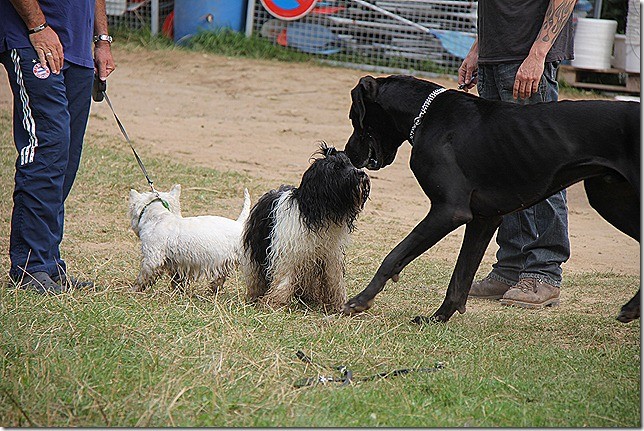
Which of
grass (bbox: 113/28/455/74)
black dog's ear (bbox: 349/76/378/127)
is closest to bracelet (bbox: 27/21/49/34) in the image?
black dog's ear (bbox: 349/76/378/127)

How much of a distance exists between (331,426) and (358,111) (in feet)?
6.83

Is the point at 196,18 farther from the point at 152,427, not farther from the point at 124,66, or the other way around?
the point at 152,427

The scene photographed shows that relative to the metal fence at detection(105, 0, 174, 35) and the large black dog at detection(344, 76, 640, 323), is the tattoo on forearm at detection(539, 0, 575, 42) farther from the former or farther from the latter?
the metal fence at detection(105, 0, 174, 35)

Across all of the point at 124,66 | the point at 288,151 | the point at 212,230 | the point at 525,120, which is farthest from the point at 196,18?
the point at 525,120

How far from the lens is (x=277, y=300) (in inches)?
190

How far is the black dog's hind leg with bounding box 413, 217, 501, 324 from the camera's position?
479cm

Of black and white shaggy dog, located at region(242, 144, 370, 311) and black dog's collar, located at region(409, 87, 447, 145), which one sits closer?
black dog's collar, located at region(409, 87, 447, 145)

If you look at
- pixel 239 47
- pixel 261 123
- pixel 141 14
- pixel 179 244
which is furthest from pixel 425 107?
pixel 141 14

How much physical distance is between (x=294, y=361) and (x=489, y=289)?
7.24 ft

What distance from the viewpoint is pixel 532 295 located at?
5285 millimetres

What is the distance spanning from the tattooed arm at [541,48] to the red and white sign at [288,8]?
→ 8.53 meters

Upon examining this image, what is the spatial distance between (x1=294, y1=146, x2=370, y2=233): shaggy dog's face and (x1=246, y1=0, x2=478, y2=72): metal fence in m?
8.66

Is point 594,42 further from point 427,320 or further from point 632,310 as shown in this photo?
point 632,310

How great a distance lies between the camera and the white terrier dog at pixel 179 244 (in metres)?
5.12
